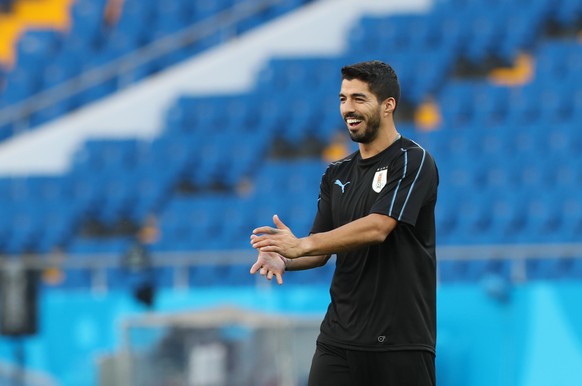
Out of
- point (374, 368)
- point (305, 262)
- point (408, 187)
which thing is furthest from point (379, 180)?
point (374, 368)

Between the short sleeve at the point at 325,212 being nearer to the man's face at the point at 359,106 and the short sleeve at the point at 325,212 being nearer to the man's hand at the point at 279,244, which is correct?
the man's face at the point at 359,106

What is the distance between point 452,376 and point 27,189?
9.31 m

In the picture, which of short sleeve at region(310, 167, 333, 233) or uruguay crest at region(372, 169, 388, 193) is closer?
uruguay crest at region(372, 169, 388, 193)

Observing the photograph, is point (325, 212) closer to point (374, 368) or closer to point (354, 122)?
point (354, 122)

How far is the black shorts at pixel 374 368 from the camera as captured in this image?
462cm

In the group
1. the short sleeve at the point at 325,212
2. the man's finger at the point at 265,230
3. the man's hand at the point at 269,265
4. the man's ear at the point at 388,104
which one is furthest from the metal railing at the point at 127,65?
the man's finger at the point at 265,230

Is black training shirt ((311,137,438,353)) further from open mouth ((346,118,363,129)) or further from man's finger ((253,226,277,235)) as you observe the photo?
man's finger ((253,226,277,235))

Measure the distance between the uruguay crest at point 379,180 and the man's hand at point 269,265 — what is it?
0.45 metres

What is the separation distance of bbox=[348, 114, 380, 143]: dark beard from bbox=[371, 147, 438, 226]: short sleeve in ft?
0.41

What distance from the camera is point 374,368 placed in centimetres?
465

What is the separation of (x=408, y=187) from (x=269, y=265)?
1.92 ft

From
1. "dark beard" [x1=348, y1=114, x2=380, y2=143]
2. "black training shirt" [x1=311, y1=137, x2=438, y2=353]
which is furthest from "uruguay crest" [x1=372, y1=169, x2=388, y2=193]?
"dark beard" [x1=348, y1=114, x2=380, y2=143]

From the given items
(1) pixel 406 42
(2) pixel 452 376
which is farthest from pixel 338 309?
(1) pixel 406 42

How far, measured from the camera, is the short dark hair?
15.1 ft
